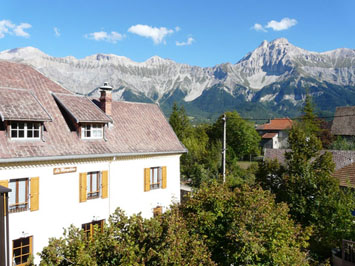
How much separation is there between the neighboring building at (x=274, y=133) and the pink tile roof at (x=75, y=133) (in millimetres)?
64077

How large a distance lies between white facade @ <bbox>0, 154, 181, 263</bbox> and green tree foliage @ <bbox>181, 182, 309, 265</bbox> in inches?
299

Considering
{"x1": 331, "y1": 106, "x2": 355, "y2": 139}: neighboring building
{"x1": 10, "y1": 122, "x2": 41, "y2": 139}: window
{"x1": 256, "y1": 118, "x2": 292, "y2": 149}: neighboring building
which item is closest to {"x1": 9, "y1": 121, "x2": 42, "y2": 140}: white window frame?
{"x1": 10, "y1": 122, "x2": 41, "y2": 139}: window

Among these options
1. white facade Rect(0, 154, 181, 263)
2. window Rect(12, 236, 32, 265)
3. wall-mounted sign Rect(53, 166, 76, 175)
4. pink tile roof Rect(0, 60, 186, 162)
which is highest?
pink tile roof Rect(0, 60, 186, 162)

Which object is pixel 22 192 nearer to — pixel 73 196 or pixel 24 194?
pixel 24 194

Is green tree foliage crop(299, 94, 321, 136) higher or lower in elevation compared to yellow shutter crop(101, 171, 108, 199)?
higher

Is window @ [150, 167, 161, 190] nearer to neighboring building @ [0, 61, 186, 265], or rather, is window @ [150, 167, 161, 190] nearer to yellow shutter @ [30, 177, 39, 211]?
neighboring building @ [0, 61, 186, 265]

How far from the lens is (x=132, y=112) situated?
2147 cm

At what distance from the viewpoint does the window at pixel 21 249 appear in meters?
13.4

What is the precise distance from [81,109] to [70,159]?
11.0ft

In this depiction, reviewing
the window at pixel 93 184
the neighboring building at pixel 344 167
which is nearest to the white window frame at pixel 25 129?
the window at pixel 93 184

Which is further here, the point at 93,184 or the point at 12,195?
the point at 93,184

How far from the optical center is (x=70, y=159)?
15.2 metres

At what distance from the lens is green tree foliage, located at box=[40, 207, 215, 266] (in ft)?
21.7

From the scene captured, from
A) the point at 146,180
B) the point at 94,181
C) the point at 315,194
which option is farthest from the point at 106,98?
the point at 315,194
